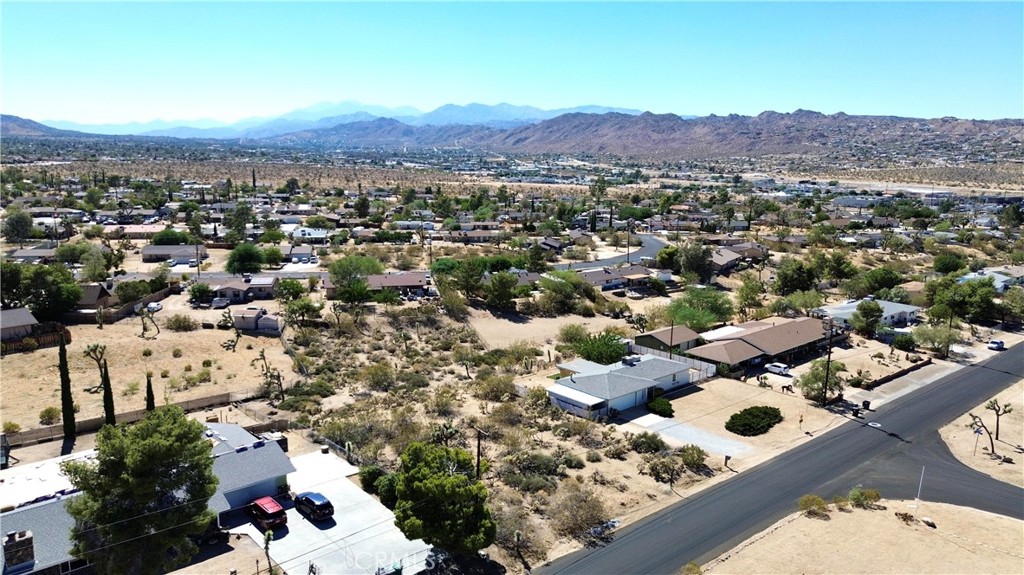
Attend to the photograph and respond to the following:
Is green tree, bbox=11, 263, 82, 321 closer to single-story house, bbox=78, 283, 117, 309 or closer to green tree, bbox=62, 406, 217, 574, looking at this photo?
single-story house, bbox=78, 283, 117, 309

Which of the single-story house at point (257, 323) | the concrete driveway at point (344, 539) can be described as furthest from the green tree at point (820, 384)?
the single-story house at point (257, 323)

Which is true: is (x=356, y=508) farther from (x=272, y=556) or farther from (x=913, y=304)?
(x=913, y=304)

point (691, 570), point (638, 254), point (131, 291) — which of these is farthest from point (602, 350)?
point (638, 254)

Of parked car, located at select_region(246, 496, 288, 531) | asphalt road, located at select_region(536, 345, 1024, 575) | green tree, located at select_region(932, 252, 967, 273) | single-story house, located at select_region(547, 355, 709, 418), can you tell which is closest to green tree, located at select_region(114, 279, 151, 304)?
parked car, located at select_region(246, 496, 288, 531)

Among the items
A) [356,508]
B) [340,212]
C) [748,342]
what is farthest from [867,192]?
[356,508]

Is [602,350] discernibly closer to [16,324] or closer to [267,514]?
[267,514]

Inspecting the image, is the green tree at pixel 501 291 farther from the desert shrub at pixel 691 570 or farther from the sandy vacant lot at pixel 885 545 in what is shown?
the desert shrub at pixel 691 570
